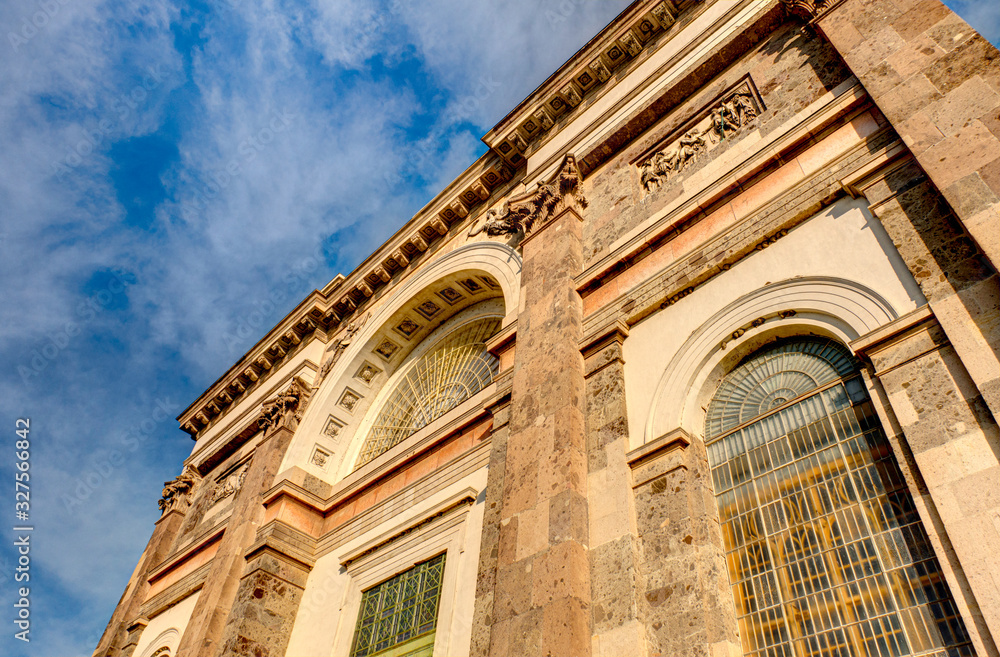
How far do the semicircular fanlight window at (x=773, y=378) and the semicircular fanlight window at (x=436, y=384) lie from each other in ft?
17.2

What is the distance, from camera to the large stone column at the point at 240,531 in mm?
10836

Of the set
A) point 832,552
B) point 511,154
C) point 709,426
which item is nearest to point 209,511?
point 511,154

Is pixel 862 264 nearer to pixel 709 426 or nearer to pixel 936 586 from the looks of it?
→ pixel 709 426

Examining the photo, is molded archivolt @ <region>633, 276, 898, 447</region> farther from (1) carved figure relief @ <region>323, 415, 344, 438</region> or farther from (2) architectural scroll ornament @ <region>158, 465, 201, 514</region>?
(2) architectural scroll ornament @ <region>158, 465, 201, 514</region>

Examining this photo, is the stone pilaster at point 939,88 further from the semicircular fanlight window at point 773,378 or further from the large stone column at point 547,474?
the large stone column at point 547,474

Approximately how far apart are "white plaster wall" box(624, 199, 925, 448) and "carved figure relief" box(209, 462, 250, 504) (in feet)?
36.0

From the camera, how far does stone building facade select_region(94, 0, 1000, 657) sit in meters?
5.06

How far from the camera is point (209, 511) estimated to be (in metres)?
15.9

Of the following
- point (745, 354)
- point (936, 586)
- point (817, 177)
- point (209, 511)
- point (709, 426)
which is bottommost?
point (936, 586)

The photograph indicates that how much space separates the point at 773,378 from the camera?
21.9ft

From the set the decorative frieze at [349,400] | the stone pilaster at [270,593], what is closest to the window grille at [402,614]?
the stone pilaster at [270,593]

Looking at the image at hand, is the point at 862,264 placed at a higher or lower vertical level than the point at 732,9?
lower

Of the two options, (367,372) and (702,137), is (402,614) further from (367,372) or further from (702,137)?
(702,137)

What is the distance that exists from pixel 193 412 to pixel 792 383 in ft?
57.3
